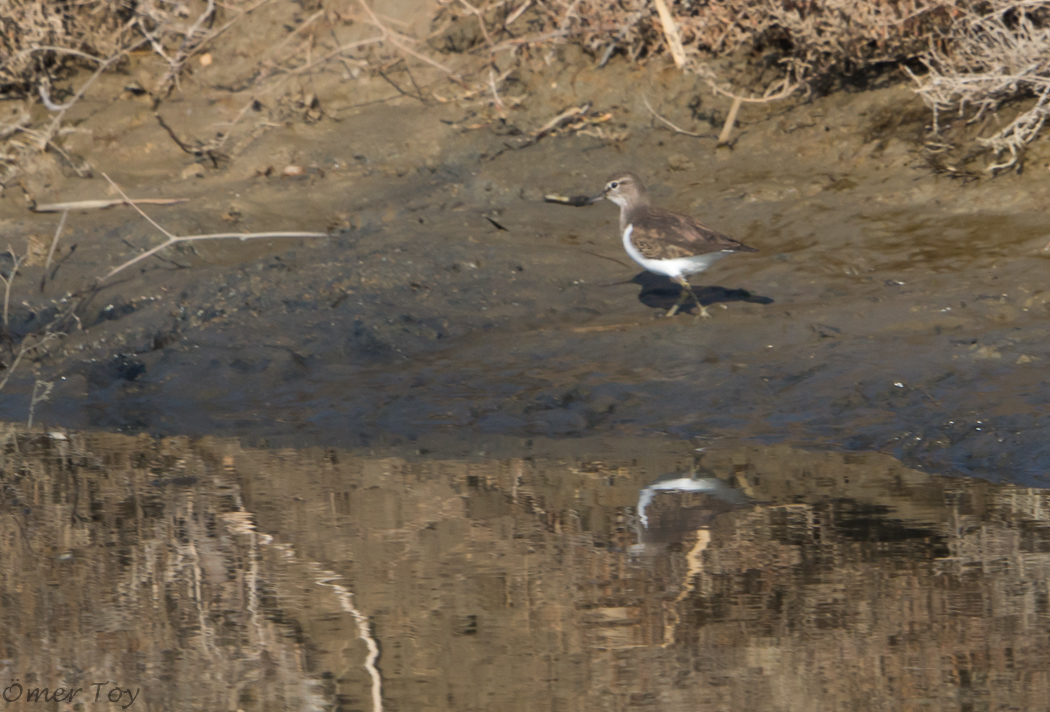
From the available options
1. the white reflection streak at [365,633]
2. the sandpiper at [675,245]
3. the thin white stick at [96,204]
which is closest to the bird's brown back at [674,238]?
the sandpiper at [675,245]

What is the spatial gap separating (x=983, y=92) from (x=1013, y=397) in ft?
11.9

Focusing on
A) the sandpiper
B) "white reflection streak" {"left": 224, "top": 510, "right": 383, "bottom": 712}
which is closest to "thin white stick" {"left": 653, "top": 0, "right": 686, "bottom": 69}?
the sandpiper

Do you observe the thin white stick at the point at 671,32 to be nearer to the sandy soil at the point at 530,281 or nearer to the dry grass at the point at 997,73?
the sandy soil at the point at 530,281

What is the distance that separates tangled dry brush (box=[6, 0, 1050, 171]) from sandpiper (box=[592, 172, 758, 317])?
2271 millimetres

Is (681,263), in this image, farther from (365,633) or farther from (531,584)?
(365,633)

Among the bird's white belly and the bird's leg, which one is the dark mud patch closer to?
the bird's leg

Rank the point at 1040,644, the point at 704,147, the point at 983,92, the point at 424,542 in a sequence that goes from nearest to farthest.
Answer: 1. the point at 1040,644
2. the point at 424,542
3. the point at 983,92
4. the point at 704,147

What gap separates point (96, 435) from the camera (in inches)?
262

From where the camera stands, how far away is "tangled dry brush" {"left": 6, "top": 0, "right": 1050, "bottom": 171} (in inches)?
339

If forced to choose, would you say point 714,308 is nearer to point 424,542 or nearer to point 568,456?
point 568,456

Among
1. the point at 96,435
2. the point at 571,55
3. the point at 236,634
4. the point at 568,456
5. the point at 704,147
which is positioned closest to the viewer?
the point at 236,634

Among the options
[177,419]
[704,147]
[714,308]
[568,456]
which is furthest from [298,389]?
[704,147]

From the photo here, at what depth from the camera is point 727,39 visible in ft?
32.7

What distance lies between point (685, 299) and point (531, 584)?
12.9ft
